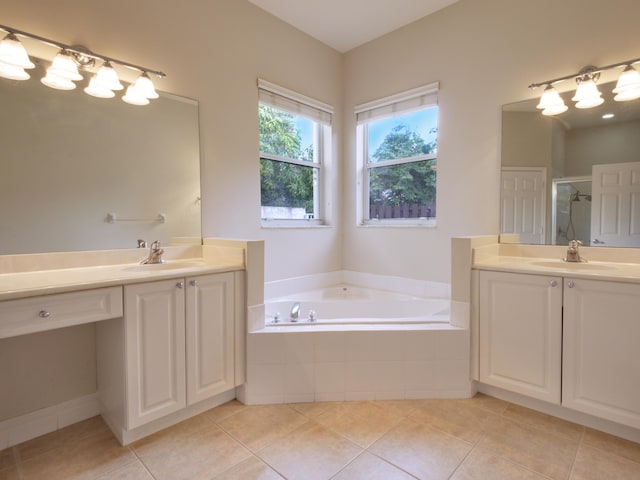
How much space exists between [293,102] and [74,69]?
157cm

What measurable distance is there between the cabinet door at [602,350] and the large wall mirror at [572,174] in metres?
0.62

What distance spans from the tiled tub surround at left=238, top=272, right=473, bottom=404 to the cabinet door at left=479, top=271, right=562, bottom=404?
14 centimetres

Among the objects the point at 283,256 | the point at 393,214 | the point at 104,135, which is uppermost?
the point at 104,135

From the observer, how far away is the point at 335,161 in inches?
127

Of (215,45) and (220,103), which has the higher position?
(215,45)

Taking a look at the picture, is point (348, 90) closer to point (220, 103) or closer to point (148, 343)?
point (220, 103)

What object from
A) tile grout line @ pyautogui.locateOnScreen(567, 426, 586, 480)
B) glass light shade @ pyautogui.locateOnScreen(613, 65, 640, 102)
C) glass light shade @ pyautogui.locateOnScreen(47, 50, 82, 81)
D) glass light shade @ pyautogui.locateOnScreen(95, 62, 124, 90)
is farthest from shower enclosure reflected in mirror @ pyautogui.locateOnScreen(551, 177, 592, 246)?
glass light shade @ pyautogui.locateOnScreen(47, 50, 82, 81)

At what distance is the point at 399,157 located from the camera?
3045mm

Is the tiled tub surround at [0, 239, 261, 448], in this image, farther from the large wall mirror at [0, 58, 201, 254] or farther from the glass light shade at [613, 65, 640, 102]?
the glass light shade at [613, 65, 640, 102]

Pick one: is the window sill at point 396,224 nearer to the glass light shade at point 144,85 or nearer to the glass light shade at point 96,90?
the glass light shade at point 144,85

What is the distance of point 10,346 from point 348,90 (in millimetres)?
3093

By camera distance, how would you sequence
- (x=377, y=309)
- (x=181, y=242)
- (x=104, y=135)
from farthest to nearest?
(x=377, y=309), (x=181, y=242), (x=104, y=135)

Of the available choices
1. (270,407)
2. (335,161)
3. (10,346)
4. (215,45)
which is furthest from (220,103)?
(270,407)

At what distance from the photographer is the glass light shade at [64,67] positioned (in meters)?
1.62
